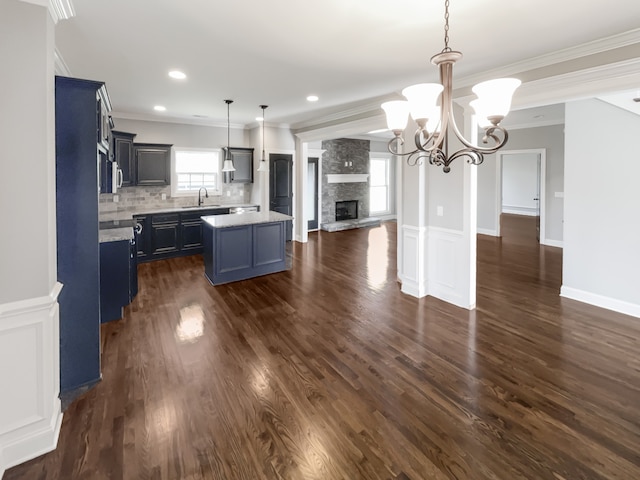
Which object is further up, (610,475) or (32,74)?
(32,74)

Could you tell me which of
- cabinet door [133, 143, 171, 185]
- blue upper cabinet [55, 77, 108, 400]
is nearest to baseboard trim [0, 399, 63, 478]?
blue upper cabinet [55, 77, 108, 400]

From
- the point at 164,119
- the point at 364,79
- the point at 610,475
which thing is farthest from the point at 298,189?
the point at 610,475

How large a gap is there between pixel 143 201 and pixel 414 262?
210 inches

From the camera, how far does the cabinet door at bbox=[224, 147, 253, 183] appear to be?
7.53 meters

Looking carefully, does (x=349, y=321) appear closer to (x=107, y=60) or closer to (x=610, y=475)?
(x=610, y=475)

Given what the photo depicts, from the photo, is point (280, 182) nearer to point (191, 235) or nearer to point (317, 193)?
point (317, 193)

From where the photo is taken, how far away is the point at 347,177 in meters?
10.4

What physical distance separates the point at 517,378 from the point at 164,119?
7097 mm

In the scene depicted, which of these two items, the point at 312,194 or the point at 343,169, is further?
the point at 343,169

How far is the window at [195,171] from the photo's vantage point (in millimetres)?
7137

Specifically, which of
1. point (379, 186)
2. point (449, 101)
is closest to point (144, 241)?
point (449, 101)

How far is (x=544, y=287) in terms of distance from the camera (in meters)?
4.89

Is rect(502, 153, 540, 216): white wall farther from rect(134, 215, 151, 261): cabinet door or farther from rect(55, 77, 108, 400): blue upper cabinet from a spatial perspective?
rect(55, 77, 108, 400): blue upper cabinet

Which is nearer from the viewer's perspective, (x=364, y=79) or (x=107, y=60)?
(x=107, y=60)
